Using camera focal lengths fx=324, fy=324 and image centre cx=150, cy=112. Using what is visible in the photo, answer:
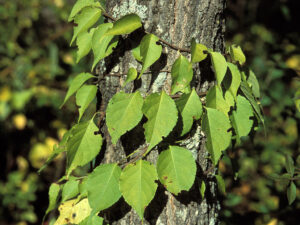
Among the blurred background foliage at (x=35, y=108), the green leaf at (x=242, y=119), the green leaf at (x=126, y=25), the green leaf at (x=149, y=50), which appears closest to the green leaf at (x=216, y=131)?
the green leaf at (x=242, y=119)

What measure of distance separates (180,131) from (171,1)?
450mm

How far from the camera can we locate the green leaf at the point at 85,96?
1178 mm

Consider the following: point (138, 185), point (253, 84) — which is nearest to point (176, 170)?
point (138, 185)

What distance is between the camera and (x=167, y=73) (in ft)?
3.72

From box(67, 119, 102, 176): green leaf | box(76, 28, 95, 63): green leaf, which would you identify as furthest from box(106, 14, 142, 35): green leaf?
box(67, 119, 102, 176): green leaf

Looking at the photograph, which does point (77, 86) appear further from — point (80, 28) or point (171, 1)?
point (171, 1)

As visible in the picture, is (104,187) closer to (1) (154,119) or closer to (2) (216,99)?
(1) (154,119)

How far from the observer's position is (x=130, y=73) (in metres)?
1.08

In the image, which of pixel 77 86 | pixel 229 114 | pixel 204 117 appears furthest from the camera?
pixel 77 86

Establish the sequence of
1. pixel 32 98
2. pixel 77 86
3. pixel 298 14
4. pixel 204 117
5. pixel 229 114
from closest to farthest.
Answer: pixel 204 117
pixel 229 114
pixel 77 86
pixel 32 98
pixel 298 14

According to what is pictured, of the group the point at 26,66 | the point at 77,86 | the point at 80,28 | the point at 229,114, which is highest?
the point at 80,28

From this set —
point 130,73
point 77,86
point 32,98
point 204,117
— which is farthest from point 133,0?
point 32,98

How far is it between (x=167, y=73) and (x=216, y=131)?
10.8 inches

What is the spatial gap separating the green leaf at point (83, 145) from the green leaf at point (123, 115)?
15 cm
